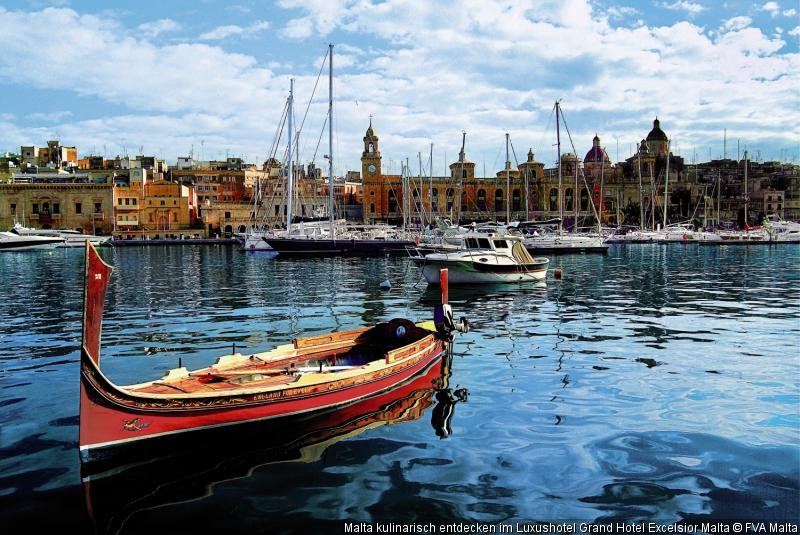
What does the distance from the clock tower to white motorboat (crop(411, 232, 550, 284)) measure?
250 ft

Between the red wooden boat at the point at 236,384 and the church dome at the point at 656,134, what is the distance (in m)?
124

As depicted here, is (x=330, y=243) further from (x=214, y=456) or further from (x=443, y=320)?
(x=214, y=456)

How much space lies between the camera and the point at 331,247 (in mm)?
57500

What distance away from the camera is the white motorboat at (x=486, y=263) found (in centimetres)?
3108

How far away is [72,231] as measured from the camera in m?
86.4

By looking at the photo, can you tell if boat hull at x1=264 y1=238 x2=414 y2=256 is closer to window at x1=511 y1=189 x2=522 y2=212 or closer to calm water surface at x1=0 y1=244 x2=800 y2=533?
calm water surface at x1=0 y1=244 x2=800 y2=533

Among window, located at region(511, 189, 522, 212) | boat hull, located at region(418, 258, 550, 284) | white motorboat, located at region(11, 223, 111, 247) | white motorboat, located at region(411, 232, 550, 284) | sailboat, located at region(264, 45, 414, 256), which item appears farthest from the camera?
window, located at region(511, 189, 522, 212)

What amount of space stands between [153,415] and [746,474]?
7.62 meters

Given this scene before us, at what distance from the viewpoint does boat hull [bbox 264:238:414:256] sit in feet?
187

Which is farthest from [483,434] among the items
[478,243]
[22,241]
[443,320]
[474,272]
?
[22,241]

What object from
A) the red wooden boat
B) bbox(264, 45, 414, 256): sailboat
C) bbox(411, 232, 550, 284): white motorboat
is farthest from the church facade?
the red wooden boat

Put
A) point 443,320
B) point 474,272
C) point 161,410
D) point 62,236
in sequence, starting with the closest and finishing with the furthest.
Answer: point 161,410, point 443,320, point 474,272, point 62,236

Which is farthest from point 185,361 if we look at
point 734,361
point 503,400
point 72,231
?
point 72,231

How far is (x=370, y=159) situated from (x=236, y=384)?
10040 cm
